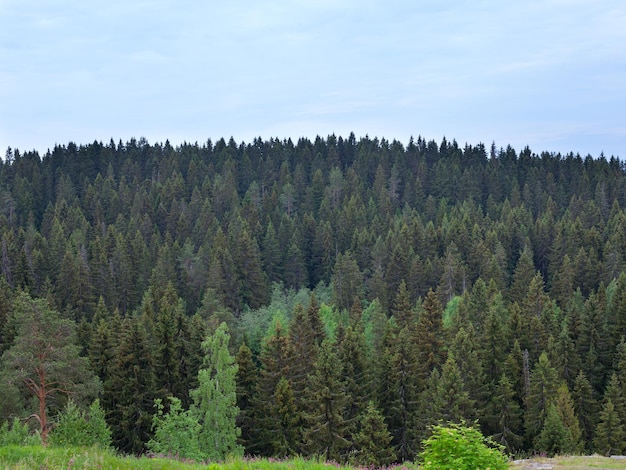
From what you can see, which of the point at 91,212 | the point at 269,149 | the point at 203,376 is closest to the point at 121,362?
the point at 203,376

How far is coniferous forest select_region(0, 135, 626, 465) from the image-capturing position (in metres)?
40.5

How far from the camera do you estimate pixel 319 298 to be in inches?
3789

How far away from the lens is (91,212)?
14062 centimetres

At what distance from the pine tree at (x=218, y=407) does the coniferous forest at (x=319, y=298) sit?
0.19 metres

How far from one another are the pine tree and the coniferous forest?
0.19 metres

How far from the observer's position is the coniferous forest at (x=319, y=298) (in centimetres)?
4050

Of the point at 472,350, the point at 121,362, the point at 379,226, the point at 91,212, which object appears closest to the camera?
the point at 121,362

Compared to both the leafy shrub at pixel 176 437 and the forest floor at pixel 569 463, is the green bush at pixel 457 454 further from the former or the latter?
the leafy shrub at pixel 176 437

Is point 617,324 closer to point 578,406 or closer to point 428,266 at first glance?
point 578,406

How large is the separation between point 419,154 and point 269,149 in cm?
4830

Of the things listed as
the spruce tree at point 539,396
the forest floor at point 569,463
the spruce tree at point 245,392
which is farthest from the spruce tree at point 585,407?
the forest floor at point 569,463

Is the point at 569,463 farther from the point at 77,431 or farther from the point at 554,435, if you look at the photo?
the point at 554,435

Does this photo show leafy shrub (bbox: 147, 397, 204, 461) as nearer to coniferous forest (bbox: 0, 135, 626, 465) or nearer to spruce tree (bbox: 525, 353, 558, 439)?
coniferous forest (bbox: 0, 135, 626, 465)

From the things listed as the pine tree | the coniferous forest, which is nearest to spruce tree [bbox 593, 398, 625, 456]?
the coniferous forest
